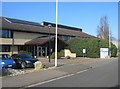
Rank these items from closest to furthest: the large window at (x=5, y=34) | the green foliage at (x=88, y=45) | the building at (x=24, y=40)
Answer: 1. the large window at (x=5, y=34)
2. the building at (x=24, y=40)
3. the green foliage at (x=88, y=45)

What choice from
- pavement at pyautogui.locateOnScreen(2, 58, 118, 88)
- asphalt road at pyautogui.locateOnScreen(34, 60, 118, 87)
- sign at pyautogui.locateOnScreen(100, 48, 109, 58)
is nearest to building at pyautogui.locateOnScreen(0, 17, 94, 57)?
sign at pyautogui.locateOnScreen(100, 48, 109, 58)

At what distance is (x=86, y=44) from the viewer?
6084 centimetres

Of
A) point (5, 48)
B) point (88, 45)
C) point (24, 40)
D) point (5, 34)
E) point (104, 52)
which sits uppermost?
point (5, 34)

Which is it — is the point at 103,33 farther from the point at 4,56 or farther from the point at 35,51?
the point at 4,56

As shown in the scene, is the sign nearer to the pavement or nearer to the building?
the building

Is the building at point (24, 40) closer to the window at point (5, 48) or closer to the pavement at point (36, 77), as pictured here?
the window at point (5, 48)

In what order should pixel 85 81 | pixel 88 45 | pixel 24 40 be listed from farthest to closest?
pixel 88 45 → pixel 24 40 → pixel 85 81

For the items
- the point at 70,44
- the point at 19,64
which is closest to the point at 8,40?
the point at 70,44

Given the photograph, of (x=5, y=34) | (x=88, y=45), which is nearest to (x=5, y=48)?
(x=5, y=34)

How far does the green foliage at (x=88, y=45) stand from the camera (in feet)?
198

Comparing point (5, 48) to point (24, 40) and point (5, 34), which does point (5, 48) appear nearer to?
point (5, 34)

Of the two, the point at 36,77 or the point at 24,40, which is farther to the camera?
the point at 24,40

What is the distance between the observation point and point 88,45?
60625 mm

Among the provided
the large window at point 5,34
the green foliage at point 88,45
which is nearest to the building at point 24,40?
the large window at point 5,34
